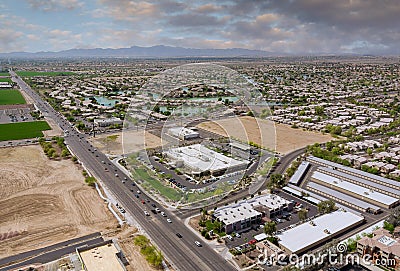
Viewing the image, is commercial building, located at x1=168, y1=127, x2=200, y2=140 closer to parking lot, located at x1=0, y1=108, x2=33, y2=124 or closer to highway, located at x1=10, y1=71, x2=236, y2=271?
highway, located at x1=10, y1=71, x2=236, y2=271

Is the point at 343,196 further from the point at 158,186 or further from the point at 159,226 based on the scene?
the point at 158,186

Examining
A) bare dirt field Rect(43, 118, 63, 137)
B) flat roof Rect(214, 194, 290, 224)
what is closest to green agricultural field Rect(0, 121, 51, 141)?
bare dirt field Rect(43, 118, 63, 137)

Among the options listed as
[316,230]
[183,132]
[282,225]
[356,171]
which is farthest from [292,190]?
[183,132]

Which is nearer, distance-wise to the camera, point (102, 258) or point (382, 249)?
point (102, 258)

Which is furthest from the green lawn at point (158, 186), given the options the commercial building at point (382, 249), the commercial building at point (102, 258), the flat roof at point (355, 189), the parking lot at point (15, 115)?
the parking lot at point (15, 115)

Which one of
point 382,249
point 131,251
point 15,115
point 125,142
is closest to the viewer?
point 382,249
